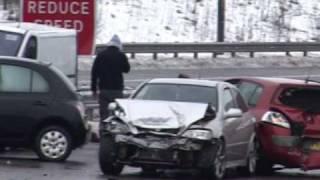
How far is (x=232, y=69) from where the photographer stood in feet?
123

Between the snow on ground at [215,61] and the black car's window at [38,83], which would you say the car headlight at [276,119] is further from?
the snow on ground at [215,61]

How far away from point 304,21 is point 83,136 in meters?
35.6

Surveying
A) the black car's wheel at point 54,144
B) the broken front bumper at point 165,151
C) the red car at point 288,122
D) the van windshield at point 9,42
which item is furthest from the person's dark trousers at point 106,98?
the broken front bumper at point 165,151

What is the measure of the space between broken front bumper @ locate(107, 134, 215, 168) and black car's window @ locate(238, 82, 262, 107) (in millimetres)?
2300

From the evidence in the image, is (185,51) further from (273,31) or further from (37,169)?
(37,169)

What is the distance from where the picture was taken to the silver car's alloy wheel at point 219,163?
44.3 ft

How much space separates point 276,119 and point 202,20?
33.7 m

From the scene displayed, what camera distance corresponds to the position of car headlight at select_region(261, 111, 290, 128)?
14.9 meters

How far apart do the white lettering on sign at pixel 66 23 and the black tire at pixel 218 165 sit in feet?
23.3

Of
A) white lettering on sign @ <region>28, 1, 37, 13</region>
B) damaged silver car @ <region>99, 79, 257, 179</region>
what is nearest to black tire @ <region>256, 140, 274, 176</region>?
damaged silver car @ <region>99, 79, 257, 179</region>

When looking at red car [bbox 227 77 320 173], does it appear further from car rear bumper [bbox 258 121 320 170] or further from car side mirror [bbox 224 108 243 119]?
car side mirror [bbox 224 108 243 119]

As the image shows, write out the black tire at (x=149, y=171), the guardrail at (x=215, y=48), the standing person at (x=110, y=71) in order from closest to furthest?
the black tire at (x=149, y=171)
the standing person at (x=110, y=71)
the guardrail at (x=215, y=48)

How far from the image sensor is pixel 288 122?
48.7ft

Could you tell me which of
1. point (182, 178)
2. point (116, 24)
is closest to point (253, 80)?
point (182, 178)
